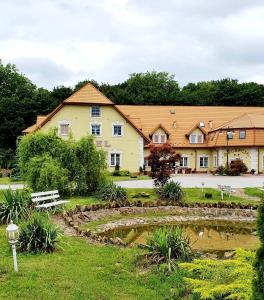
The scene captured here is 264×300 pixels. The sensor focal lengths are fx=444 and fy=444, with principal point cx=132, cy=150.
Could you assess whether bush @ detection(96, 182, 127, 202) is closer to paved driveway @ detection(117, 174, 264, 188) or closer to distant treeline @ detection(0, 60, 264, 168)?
paved driveway @ detection(117, 174, 264, 188)

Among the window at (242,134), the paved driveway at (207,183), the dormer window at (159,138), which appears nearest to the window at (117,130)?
the dormer window at (159,138)

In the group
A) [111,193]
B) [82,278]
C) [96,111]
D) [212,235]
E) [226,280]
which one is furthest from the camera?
[96,111]

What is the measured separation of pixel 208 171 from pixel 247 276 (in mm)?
39124

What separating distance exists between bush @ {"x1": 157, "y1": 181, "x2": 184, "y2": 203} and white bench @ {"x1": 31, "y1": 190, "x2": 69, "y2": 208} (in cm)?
588

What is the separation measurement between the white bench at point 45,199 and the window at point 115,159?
861 inches

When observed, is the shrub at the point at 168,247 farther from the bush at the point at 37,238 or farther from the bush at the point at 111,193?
the bush at the point at 111,193

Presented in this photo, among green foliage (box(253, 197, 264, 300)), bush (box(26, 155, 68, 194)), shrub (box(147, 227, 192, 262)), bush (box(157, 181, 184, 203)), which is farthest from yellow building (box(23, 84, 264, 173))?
green foliage (box(253, 197, 264, 300))

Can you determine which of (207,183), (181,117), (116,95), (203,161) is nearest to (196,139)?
(203,161)

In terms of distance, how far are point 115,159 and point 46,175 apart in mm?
20470

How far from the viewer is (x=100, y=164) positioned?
2348cm

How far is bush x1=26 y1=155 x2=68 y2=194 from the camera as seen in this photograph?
21.1 meters

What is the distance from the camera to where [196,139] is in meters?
45.2

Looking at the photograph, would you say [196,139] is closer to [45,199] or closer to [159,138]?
[159,138]

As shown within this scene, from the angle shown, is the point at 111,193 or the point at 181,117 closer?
the point at 111,193
